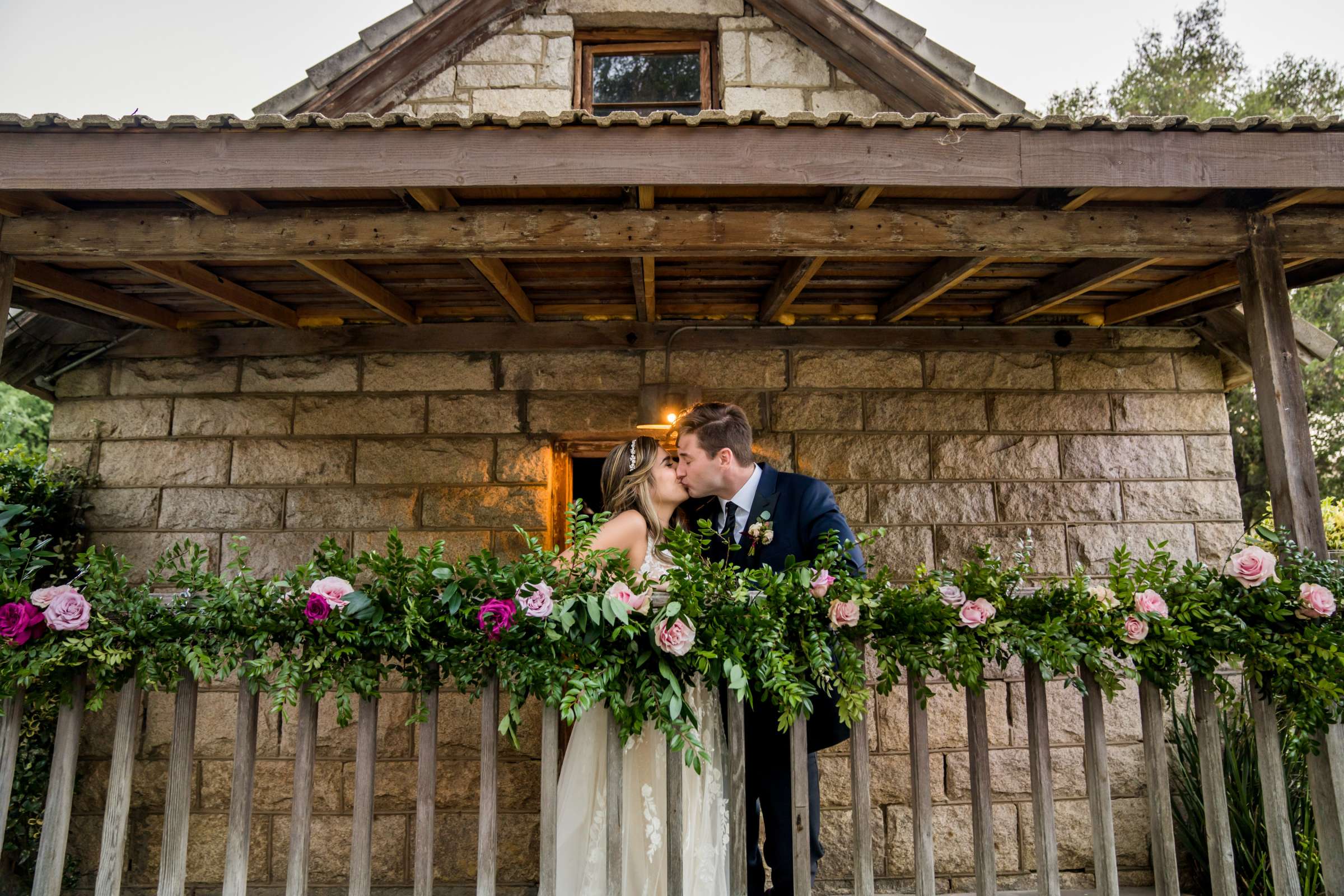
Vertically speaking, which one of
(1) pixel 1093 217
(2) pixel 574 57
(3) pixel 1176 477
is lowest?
(3) pixel 1176 477

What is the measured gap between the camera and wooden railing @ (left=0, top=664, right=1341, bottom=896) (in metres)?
2.14

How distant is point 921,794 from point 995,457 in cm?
239

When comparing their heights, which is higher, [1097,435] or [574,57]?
[574,57]

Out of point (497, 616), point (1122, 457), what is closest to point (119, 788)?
point (497, 616)

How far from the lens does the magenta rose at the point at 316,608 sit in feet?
6.78

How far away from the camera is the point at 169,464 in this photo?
13.3ft

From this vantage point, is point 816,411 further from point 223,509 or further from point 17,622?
point 17,622

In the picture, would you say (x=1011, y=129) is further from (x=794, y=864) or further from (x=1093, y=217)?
(x=794, y=864)

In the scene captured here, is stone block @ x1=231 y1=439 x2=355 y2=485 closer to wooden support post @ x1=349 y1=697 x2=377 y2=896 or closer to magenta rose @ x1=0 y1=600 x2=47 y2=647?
magenta rose @ x1=0 y1=600 x2=47 y2=647

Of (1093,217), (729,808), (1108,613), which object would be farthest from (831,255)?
(729,808)

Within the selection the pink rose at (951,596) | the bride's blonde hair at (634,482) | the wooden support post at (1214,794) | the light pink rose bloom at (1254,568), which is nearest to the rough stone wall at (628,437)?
the bride's blonde hair at (634,482)

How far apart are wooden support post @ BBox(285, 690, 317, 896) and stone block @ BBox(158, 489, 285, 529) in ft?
6.81

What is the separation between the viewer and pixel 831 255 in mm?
2883

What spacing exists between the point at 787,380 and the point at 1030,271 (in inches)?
51.7
